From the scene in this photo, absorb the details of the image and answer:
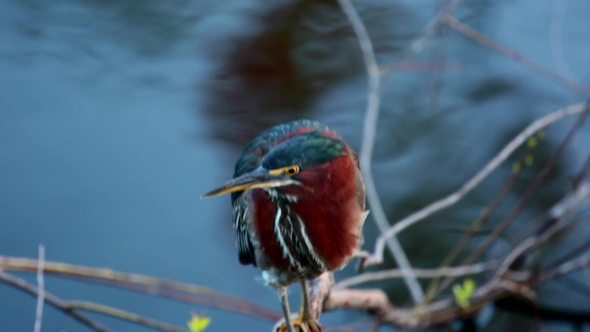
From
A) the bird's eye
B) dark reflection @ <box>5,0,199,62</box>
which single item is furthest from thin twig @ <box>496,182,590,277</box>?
dark reflection @ <box>5,0,199,62</box>

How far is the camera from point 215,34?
21.2 ft

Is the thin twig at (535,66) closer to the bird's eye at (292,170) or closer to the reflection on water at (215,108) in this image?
the reflection on water at (215,108)

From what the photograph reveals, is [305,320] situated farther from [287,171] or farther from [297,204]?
[287,171]

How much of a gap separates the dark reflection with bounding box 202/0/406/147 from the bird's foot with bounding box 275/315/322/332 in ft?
7.92

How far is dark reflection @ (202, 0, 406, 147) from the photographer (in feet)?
19.1

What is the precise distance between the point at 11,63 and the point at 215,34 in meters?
1.30

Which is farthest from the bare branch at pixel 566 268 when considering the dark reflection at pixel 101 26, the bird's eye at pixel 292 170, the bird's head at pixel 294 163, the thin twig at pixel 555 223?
the dark reflection at pixel 101 26

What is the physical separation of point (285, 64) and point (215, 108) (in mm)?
577

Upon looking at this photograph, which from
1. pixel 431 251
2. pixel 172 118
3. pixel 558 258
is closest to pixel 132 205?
pixel 172 118

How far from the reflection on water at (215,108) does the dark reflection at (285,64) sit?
10mm

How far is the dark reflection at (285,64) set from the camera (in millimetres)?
5832

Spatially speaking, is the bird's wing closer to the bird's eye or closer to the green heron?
the green heron

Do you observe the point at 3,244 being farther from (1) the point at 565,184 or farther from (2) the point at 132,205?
(1) the point at 565,184

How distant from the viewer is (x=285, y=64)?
6.18 metres
